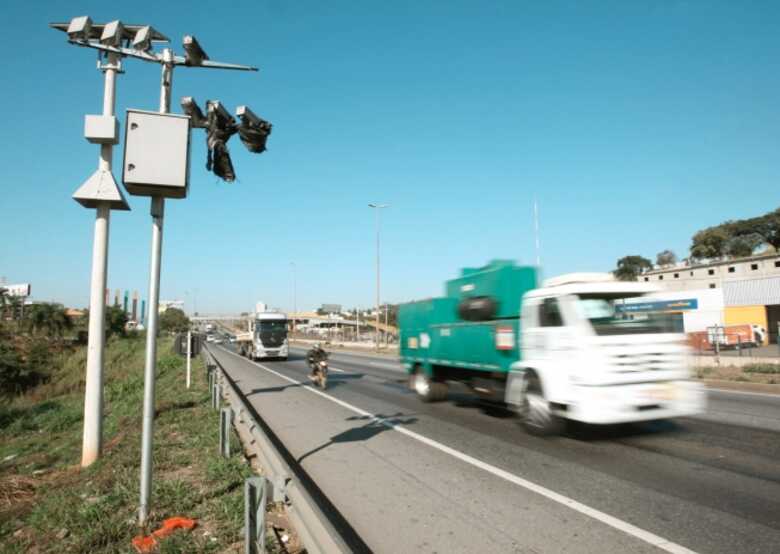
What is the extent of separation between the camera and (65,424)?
48.6ft

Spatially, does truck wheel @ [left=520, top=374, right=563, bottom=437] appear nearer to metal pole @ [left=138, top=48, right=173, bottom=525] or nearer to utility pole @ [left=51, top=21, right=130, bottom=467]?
metal pole @ [left=138, top=48, right=173, bottom=525]

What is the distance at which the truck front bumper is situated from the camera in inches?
286

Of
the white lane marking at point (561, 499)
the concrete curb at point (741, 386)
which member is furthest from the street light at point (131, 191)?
the concrete curb at point (741, 386)

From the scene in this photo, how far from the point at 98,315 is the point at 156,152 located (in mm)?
4007

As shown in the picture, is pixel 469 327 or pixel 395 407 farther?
pixel 395 407

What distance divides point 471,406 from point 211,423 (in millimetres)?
6134

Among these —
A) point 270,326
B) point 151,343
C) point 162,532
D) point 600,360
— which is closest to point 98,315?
point 151,343

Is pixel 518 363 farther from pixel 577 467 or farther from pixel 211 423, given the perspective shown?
pixel 211 423

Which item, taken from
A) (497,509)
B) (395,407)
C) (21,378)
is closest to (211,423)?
(395,407)

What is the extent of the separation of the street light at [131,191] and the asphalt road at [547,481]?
7.69 feet

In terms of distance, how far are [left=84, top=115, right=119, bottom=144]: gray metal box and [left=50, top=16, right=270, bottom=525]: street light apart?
1 cm

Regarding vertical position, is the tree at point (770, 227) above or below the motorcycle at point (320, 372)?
above

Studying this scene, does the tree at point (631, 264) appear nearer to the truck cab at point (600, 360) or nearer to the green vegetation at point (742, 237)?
the green vegetation at point (742, 237)

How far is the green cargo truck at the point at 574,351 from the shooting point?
7395 mm
